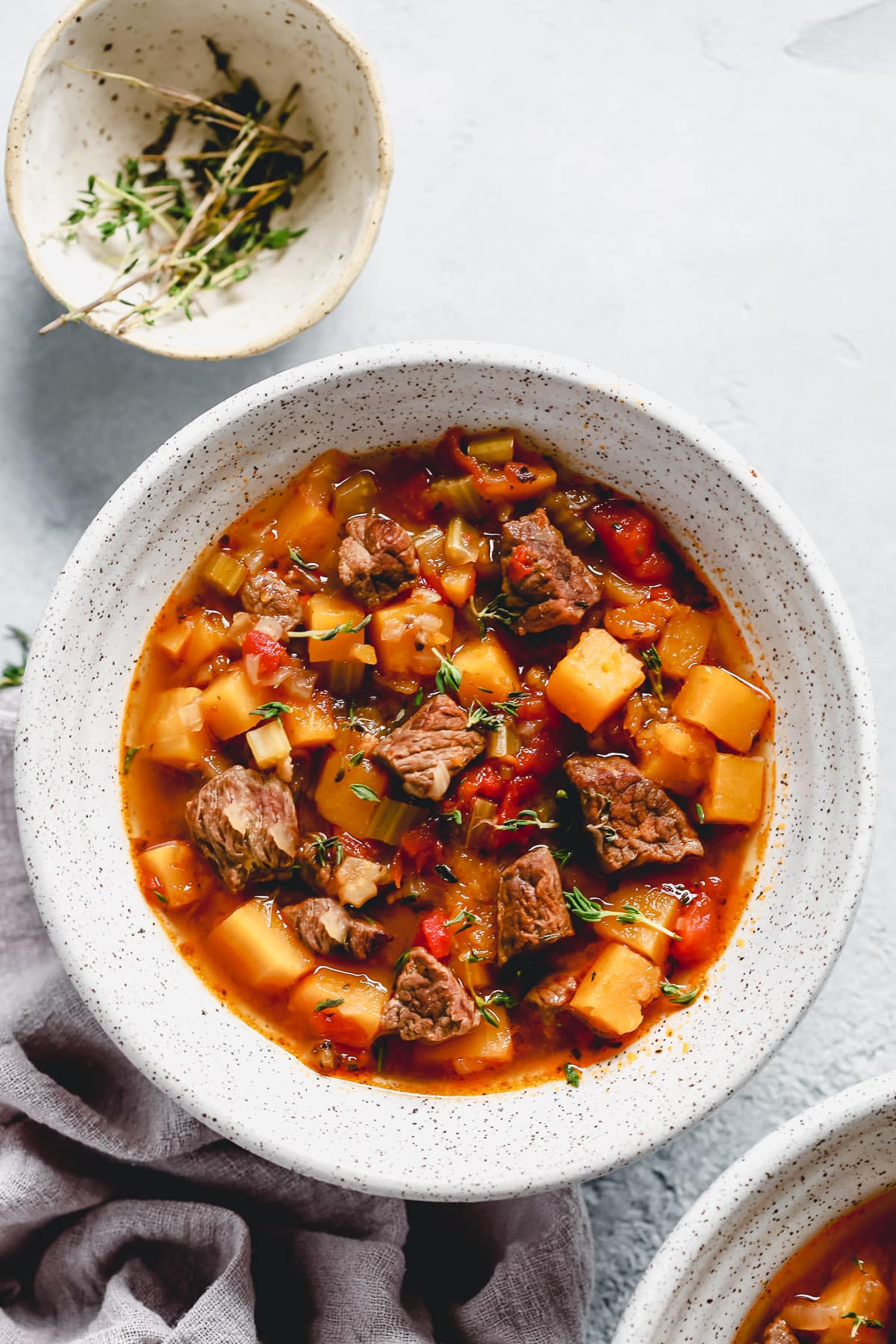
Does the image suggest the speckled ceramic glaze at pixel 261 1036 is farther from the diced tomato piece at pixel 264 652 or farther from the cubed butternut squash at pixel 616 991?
the diced tomato piece at pixel 264 652

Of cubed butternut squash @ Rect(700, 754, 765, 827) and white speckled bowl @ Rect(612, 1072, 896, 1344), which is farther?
cubed butternut squash @ Rect(700, 754, 765, 827)

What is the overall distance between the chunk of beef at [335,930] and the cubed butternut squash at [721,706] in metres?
0.98

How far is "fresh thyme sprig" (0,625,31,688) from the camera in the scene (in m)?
3.85

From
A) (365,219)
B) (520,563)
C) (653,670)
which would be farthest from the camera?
(365,219)

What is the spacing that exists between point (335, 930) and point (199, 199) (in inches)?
92.0

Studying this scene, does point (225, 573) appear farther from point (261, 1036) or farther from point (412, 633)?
point (261, 1036)

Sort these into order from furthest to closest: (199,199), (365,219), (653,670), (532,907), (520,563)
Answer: (199,199), (365,219), (653,670), (520,563), (532,907)

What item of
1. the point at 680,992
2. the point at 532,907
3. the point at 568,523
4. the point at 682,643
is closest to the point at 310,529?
the point at 568,523

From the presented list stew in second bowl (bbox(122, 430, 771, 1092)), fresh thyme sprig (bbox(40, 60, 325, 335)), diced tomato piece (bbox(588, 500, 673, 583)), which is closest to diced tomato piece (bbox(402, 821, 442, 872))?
stew in second bowl (bbox(122, 430, 771, 1092))

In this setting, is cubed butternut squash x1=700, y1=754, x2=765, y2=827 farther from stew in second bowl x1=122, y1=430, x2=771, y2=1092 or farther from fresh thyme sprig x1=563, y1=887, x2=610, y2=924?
fresh thyme sprig x1=563, y1=887, x2=610, y2=924

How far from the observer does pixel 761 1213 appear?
3.02 m

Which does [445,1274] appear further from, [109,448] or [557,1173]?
[109,448]

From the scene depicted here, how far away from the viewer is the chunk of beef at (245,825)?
308 cm

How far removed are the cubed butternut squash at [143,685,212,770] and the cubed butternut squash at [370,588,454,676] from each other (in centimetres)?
50
